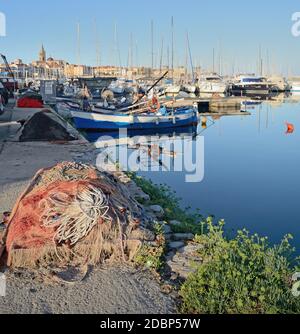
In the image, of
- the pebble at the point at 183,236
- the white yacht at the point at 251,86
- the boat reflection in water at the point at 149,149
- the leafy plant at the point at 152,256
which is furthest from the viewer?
the white yacht at the point at 251,86

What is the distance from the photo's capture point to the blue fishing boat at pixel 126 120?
24.2m

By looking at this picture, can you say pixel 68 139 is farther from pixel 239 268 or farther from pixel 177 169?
pixel 239 268

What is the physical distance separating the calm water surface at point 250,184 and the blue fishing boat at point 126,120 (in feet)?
8.88

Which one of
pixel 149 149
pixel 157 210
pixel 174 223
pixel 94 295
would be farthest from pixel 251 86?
pixel 94 295

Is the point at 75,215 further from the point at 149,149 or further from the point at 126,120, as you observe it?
the point at 126,120

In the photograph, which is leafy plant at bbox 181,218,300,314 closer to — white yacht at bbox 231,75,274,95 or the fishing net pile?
the fishing net pile

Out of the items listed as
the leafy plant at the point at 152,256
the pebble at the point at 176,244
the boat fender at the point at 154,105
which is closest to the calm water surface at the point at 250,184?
the pebble at the point at 176,244

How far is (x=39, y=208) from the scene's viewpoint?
5230 millimetres

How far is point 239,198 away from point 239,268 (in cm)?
708

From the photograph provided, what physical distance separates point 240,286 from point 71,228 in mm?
2094

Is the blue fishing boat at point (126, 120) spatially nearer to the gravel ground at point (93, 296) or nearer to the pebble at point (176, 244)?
the pebble at point (176, 244)

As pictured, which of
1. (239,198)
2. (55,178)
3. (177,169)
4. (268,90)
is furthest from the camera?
(268,90)

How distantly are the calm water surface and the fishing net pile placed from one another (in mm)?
4079
